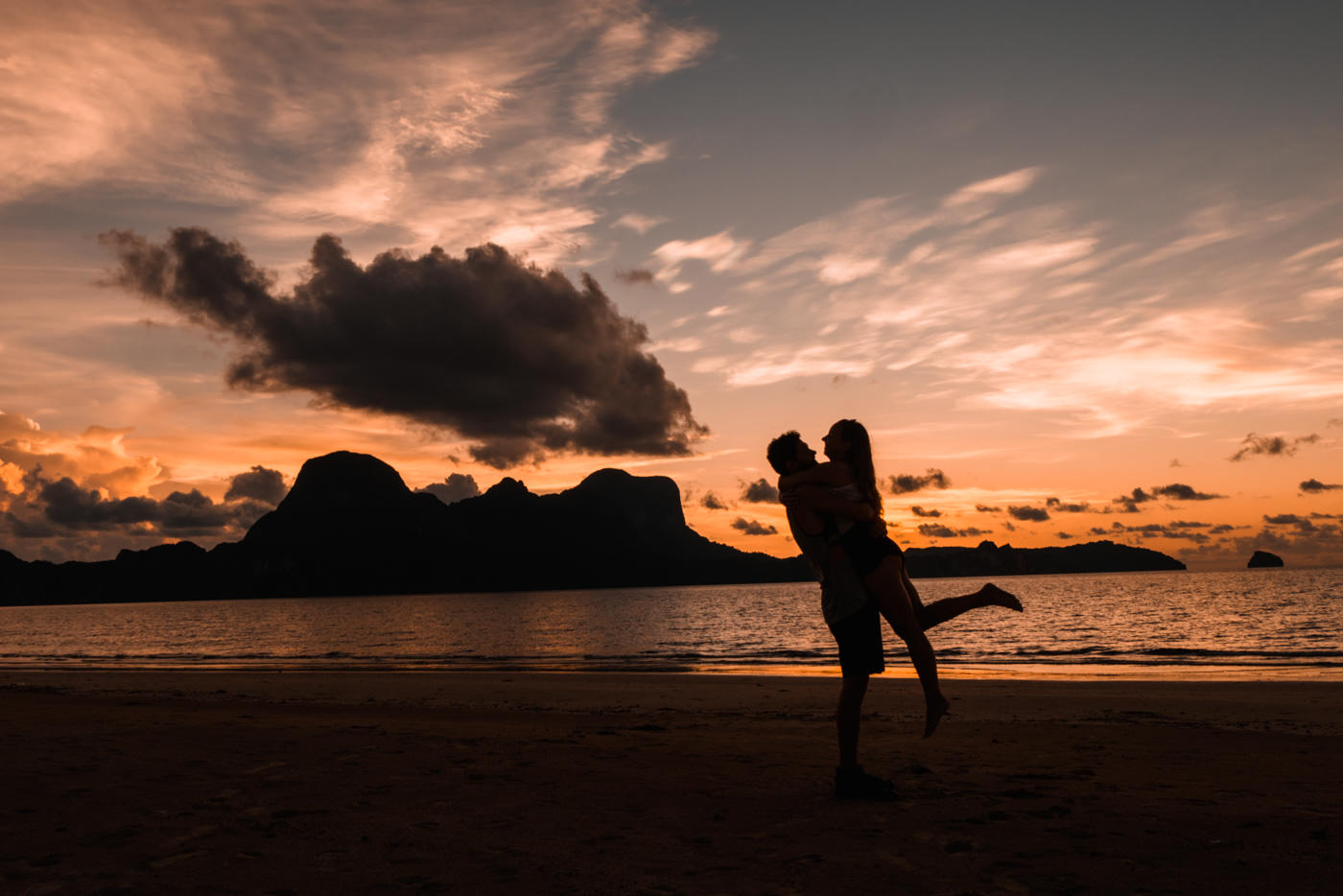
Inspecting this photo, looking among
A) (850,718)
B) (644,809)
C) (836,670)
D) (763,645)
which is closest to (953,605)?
(850,718)

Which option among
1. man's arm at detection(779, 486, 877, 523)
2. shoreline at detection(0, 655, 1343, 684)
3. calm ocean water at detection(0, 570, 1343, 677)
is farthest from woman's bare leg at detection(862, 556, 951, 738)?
calm ocean water at detection(0, 570, 1343, 677)

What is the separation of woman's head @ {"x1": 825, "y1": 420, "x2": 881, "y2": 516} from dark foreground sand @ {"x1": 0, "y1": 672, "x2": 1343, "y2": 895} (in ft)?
7.28

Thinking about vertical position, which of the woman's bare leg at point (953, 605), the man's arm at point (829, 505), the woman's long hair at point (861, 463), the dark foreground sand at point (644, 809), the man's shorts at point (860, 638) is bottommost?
the dark foreground sand at point (644, 809)

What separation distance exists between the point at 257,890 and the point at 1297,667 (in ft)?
115

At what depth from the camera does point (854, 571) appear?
6145mm

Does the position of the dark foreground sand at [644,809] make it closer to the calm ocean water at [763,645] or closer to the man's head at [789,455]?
the man's head at [789,455]

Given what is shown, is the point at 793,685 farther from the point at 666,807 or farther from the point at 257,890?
the point at 257,890

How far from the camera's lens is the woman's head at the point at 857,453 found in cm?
608

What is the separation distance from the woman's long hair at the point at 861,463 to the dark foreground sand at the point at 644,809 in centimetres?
218

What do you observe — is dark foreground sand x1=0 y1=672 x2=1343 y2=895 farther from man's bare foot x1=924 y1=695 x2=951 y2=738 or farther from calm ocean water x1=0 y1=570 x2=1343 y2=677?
calm ocean water x1=0 y1=570 x2=1343 y2=677

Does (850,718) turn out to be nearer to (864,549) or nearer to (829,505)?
(864,549)

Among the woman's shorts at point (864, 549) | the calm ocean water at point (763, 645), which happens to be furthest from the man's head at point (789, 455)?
the calm ocean water at point (763, 645)

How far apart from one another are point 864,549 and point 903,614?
52cm

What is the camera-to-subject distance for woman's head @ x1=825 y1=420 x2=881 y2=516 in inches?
239
